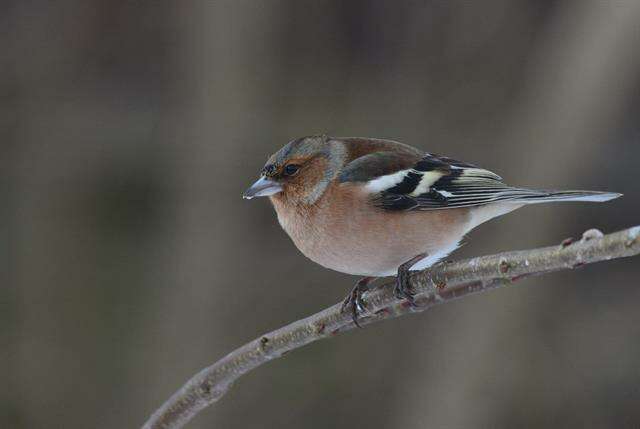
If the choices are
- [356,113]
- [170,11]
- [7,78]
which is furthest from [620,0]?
[7,78]

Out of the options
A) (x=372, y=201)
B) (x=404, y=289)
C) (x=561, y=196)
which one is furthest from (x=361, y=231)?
(x=561, y=196)

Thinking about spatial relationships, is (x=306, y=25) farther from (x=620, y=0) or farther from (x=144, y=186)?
(x=620, y=0)

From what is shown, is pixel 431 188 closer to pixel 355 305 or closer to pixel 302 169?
pixel 302 169

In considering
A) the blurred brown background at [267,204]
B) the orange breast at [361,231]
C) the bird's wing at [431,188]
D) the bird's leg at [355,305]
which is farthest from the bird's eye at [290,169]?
the blurred brown background at [267,204]

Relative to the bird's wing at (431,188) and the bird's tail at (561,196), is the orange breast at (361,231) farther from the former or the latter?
the bird's tail at (561,196)

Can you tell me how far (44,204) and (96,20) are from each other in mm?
1373

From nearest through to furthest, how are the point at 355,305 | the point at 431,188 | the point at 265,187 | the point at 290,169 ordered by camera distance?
the point at 355,305 < the point at 265,187 < the point at 290,169 < the point at 431,188

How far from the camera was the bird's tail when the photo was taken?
1.78 m

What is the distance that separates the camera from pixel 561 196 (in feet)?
6.88

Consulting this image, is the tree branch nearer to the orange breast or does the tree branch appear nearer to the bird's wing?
the orange breast

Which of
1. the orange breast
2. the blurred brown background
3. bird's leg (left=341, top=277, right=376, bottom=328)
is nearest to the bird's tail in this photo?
the orange breast

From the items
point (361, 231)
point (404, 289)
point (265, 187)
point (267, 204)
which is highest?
point (265, 187)

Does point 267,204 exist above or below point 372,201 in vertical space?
below

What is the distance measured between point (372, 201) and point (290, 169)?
10.5 inches
